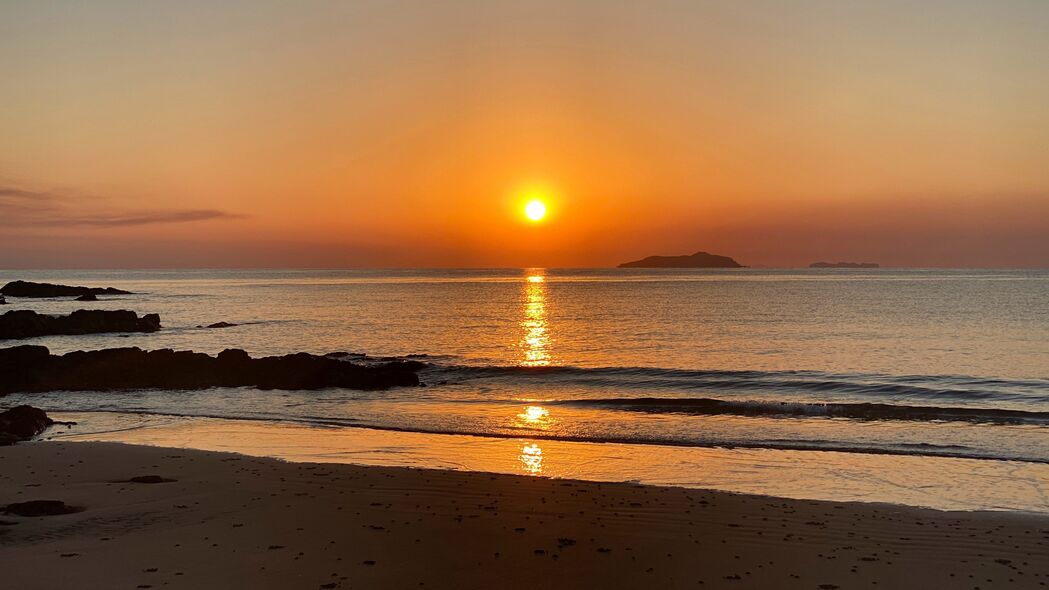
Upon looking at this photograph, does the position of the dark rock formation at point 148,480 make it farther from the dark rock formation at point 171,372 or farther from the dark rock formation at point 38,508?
the dark rock formation at point 171,372

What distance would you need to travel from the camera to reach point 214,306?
106 meters

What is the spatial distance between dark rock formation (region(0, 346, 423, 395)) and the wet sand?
58.7 feet

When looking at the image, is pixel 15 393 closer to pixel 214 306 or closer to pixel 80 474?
pixel 80 474

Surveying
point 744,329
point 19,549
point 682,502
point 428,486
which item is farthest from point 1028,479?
point 744,329

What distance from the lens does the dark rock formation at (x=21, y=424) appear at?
20.5m

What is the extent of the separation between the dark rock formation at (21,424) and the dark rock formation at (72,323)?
142ft

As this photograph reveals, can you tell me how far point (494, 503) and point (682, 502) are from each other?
347cm

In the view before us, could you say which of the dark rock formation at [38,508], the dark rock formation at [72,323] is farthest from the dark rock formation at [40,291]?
the dark rock formation at [38,508]

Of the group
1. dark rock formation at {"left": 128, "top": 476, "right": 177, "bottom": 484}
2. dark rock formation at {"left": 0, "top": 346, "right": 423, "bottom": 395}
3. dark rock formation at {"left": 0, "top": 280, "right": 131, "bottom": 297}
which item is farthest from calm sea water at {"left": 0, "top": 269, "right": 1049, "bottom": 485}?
dark rock formation at {"left": 0, "top": 280, "right": 131, "bottom": 297}

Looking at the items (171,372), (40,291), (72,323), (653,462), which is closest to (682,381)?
(653,462)

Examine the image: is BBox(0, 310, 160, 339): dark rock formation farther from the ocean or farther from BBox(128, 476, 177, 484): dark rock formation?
BBox(128, 476, 177, 484): dark rock formation

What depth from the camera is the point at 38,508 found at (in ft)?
42.5

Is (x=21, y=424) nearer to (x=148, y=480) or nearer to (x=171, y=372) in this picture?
(x=148, y=480)

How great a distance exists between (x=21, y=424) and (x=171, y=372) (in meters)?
13.9
